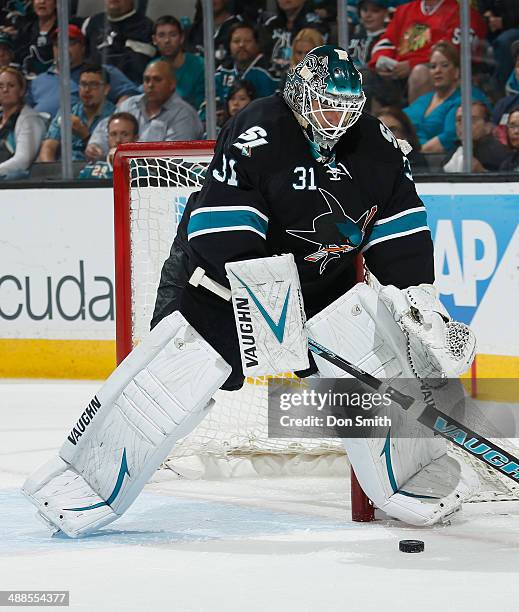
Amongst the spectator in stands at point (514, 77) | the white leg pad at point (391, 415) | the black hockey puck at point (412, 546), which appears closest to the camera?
the black hockey puck at point (412, 546)

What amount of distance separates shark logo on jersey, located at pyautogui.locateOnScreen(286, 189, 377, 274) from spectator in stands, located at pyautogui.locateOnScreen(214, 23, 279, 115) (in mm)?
2763

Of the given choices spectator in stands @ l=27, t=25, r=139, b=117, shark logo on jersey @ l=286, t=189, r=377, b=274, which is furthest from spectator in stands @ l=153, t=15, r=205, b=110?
shark logo on jersey @ l=286, t=189, r=377, b=274

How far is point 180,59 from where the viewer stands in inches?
227

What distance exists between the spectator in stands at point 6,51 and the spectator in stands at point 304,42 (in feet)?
4.14

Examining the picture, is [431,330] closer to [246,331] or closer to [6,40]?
[246,331]

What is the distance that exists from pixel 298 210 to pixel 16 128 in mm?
3359

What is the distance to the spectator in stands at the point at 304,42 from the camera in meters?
5.46

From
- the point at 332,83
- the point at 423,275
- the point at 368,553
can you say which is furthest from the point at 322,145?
the point at 368,553

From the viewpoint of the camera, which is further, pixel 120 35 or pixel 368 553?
pixel 120 35

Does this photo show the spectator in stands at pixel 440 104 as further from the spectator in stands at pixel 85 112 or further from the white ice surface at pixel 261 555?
the white ice surface at pixel 261 555

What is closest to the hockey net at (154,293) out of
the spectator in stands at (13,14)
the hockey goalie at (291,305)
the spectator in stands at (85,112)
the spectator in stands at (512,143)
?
the hockey goalie at (291,305)

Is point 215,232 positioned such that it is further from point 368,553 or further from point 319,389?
point 368,553

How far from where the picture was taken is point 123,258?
11.8 ft

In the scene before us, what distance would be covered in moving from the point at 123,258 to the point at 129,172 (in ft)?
0.76
